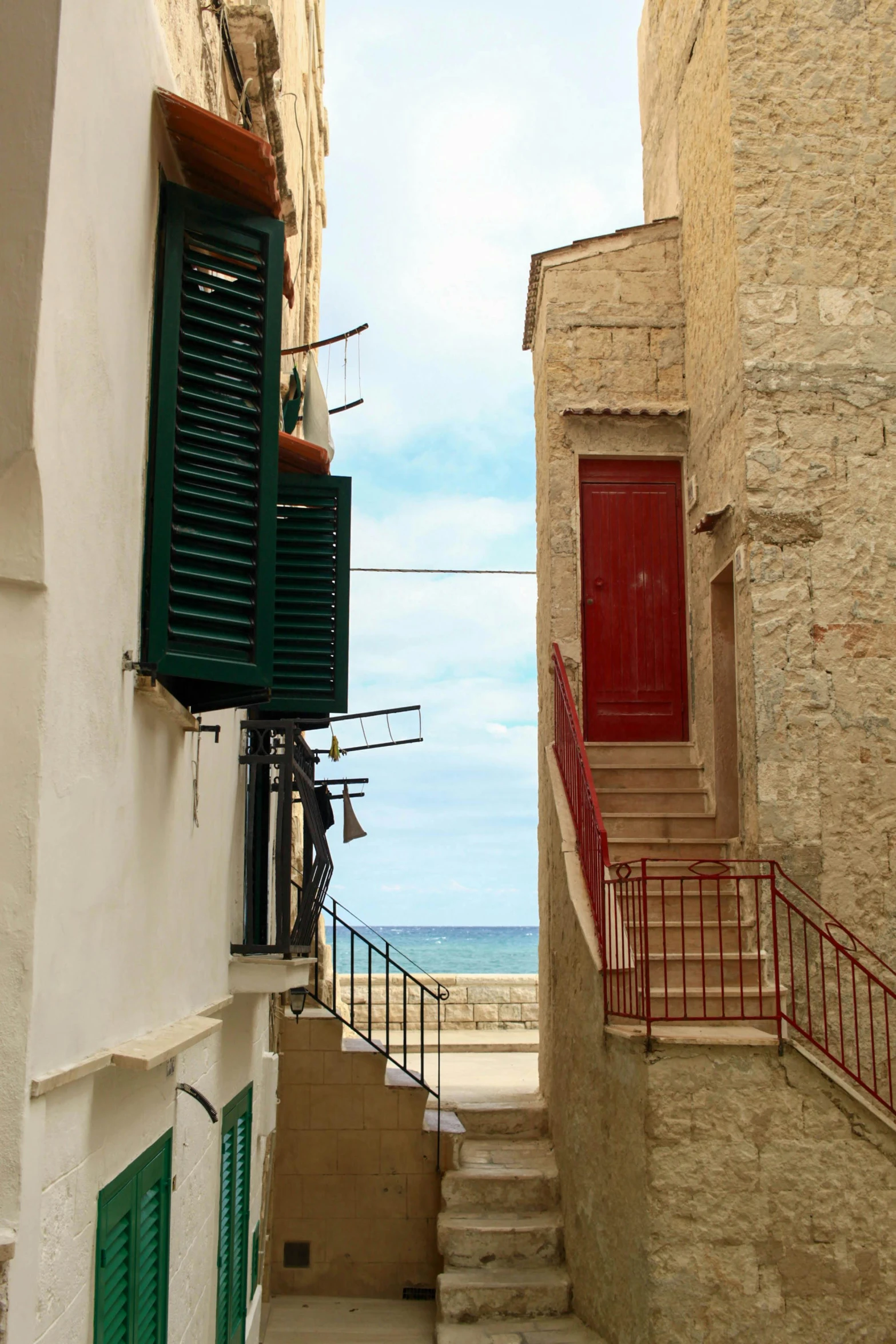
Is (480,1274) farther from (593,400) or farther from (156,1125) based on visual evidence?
(593,400)

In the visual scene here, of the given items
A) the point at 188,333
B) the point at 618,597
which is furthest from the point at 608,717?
the point at 188,333

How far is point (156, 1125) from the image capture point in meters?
4.15

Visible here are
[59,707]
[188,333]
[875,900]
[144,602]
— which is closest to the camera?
[59,707]

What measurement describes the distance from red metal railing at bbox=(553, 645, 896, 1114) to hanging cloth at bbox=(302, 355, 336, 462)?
270 cm

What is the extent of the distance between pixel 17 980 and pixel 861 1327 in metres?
5.57

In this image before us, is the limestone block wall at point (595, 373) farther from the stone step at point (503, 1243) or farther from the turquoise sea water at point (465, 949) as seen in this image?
the turquoise sea water at point (465, 949)

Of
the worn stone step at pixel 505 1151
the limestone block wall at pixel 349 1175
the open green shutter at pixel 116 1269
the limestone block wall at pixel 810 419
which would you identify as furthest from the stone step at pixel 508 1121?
the open green shutter at pixel 116 1269

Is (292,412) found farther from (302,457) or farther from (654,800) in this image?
(654,800)

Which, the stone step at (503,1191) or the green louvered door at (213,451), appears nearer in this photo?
the green louvered door at (213,451)

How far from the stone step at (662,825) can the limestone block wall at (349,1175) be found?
248cm

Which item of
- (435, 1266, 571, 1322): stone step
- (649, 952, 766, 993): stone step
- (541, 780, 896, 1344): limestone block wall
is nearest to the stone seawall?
(435, 1266, 571, 1322): stone step

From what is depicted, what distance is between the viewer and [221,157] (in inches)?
165

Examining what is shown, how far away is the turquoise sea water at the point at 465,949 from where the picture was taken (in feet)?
226

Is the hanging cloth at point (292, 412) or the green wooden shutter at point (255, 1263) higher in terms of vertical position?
the hanging cloth at point (292, 412)
